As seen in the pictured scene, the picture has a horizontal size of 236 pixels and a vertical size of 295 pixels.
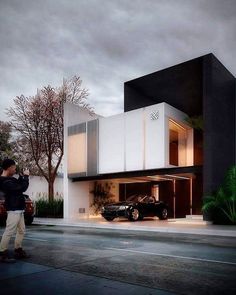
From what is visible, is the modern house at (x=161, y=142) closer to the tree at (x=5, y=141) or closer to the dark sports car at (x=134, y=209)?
the dark sports car at (x=134, y=209)

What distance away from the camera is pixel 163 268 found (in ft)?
21.8

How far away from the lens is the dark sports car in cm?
2091

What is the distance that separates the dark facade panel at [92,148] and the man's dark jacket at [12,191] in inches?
675

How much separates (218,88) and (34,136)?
58.0 feet

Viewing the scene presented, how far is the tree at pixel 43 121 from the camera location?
32531 mm

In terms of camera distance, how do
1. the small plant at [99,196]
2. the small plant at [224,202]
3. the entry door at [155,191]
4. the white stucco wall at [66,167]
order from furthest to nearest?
1. the small plant at [99,196]
2. the entry door at [155,191]
3. the white stucco wall at [66,167]
4. the small plant at [224,202]

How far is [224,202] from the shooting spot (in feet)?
59.7

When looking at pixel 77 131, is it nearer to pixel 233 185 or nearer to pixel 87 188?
pixel 87 188

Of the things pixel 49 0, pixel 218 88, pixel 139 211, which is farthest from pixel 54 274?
pixel 218 88

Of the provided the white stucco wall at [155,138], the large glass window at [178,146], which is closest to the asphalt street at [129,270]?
the white stucco wall at [155,138]

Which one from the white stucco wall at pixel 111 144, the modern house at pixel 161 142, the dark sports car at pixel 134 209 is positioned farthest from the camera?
the white stucco wall at pixel 111 144

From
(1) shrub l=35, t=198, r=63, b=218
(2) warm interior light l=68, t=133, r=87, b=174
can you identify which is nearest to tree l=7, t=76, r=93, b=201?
(1) shrub l=35, t=198, r=63, b=218

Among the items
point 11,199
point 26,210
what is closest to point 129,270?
point 11,199

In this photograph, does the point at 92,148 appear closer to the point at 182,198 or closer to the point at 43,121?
the point at 182,198
